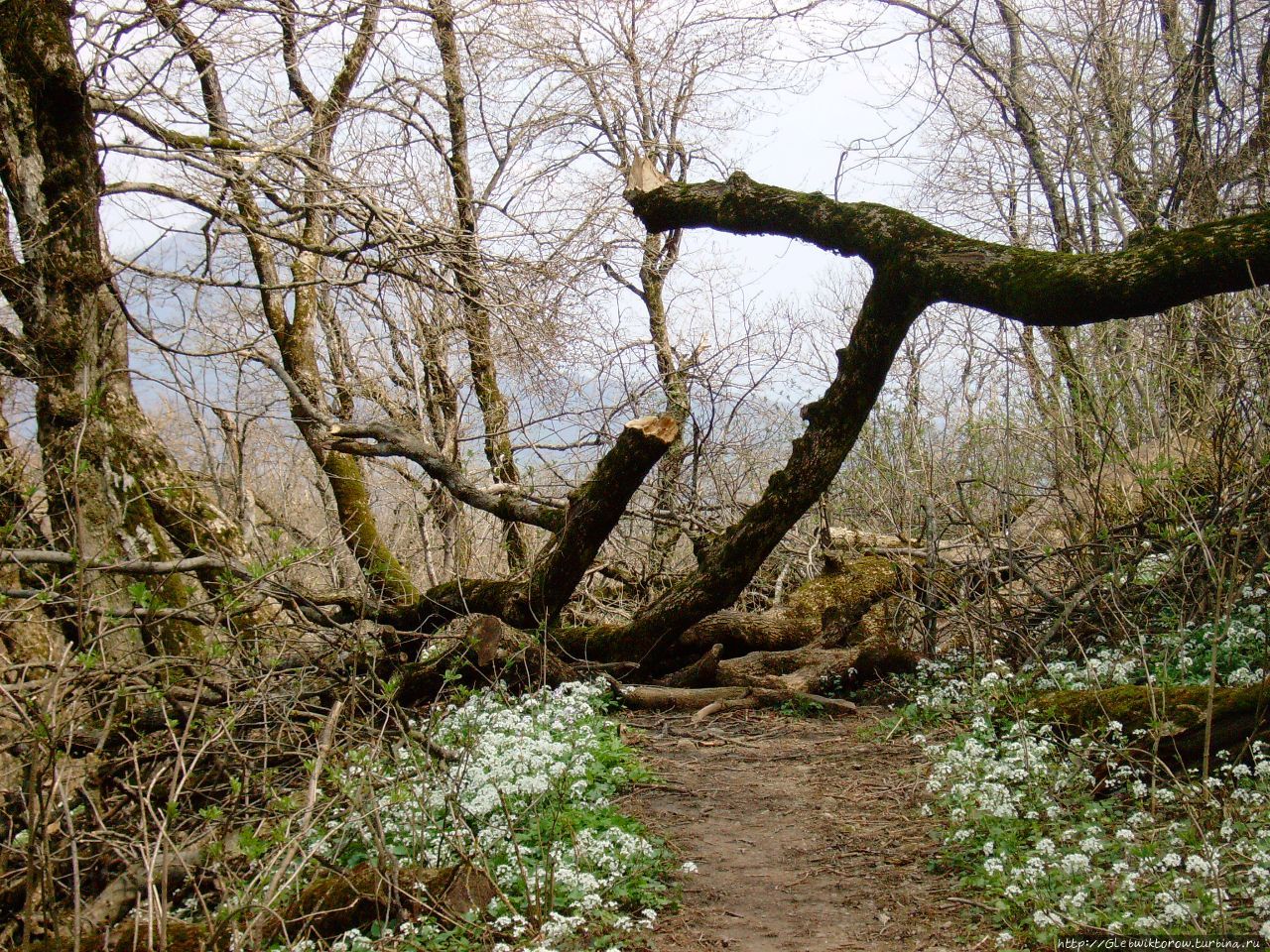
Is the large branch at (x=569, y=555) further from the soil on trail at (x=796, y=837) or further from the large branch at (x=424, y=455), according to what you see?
the soil on trail at (x=796, y=837)

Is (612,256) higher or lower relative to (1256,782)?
higher

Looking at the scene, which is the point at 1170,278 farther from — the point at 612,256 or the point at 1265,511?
the point at 612,256

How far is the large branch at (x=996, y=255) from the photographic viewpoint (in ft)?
14.1

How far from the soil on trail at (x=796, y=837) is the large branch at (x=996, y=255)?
2.74 meters

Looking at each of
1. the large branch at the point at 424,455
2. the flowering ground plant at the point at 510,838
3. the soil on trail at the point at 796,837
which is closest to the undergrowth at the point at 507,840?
the flowering ground plant at the point at 510,838

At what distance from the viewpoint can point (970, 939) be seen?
11.7ft

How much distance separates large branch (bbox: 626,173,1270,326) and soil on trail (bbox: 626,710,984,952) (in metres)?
2.74

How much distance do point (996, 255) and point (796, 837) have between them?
329 cm

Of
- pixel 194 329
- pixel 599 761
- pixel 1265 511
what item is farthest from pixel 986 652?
pixel 194 329

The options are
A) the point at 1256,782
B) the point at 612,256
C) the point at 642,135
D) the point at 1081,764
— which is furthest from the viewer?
the point at 642,135

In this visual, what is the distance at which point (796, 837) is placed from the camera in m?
4.99

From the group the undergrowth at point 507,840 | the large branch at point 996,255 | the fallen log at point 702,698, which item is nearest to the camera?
the undergrowth at point 507,840

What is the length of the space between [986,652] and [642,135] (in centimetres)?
1244

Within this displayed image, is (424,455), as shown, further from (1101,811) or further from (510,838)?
(1101,811)
